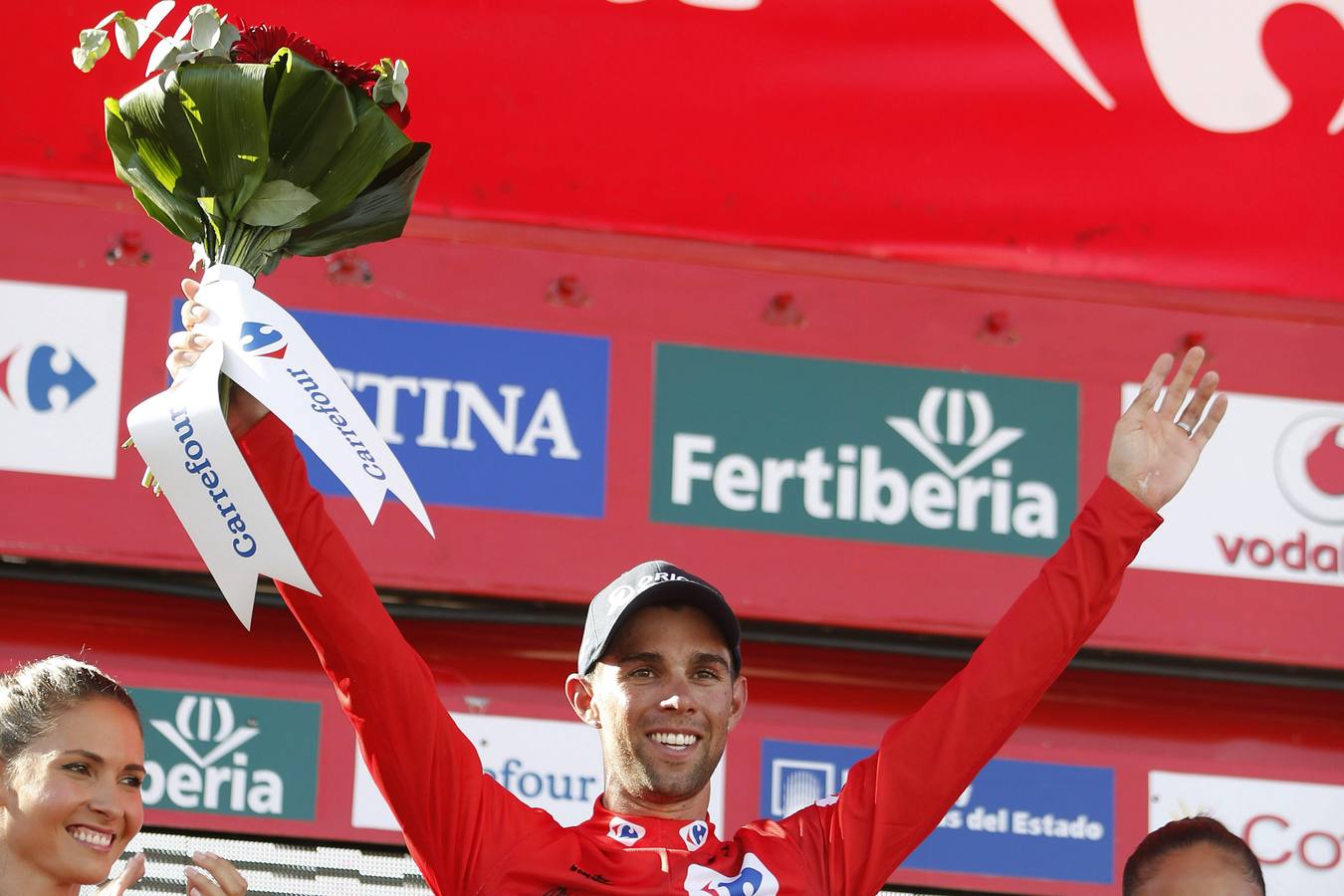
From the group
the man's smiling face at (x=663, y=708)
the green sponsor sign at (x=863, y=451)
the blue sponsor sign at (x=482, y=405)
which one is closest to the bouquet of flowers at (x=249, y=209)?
the man's smiling face at (x=663, y=708)

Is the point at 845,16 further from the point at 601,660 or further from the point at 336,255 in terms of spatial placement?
the point at 601,660

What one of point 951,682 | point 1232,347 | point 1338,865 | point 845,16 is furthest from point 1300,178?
point 951,682

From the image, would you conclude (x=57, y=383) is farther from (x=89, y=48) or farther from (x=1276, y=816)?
(x=1276, y=816)

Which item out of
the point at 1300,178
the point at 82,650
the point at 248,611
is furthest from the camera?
the point at 1300,178

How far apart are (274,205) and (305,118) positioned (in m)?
0.11

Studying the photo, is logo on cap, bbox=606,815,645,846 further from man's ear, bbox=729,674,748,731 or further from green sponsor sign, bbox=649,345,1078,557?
green sponsor sign, bbox=649,345,1078,557

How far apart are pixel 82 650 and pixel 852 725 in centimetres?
128

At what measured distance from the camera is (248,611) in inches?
94.6

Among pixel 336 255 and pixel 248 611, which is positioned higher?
pixel 336 255

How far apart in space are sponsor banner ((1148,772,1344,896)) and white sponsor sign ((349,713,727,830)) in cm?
77

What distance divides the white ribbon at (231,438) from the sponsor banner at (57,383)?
1057 mm

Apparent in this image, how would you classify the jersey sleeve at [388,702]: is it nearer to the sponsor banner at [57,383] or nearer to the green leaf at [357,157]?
the green leaf at [357,157]

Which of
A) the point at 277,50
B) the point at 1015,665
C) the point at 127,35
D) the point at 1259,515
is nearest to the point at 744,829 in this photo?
the point at 1015,665

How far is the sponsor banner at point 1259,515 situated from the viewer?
3721 mm
